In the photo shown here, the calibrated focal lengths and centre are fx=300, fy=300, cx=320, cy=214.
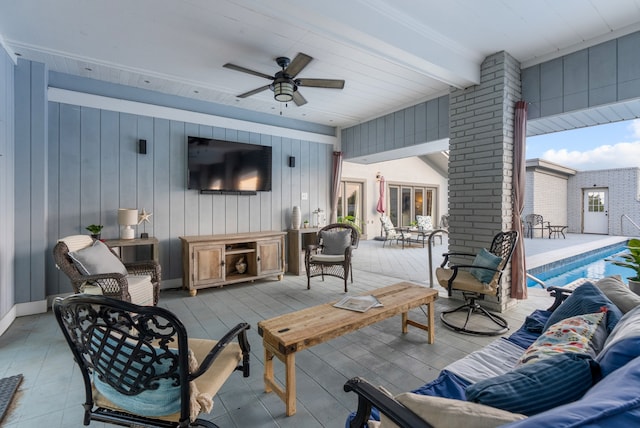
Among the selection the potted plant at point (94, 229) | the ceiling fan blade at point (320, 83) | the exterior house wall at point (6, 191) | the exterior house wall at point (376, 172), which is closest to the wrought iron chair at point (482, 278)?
the ceiling fan blade at point (320, 83)

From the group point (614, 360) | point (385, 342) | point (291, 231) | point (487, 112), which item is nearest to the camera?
point (614, 360)

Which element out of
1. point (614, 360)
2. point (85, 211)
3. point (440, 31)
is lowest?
point (614, 360)

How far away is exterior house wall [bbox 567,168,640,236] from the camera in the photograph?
1101 cm

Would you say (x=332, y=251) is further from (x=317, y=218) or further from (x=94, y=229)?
(x=94, y=229)

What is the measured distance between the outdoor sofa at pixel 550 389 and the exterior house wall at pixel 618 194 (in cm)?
1326

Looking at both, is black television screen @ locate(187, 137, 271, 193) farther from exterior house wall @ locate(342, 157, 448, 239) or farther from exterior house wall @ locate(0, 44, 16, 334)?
exterior house wall @ locate(342, 157, 448, 239)

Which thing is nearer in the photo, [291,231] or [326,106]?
[326,106]

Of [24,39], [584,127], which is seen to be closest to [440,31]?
[584,127]

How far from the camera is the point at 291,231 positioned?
5.42m

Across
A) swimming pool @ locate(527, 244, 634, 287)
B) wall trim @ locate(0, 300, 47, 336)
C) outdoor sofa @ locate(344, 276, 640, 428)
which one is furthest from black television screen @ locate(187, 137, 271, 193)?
swimming pool @ locate(527, 244, 634, 287)

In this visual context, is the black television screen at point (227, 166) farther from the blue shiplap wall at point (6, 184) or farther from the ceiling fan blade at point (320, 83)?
the ceiling fan blade at point (320, 83)

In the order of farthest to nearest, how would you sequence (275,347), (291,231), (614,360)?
(291,231) → (275,347) → (614,360)

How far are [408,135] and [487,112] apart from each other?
1.54m

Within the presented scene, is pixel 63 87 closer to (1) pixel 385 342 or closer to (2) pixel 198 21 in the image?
(2) pixel 198 21
